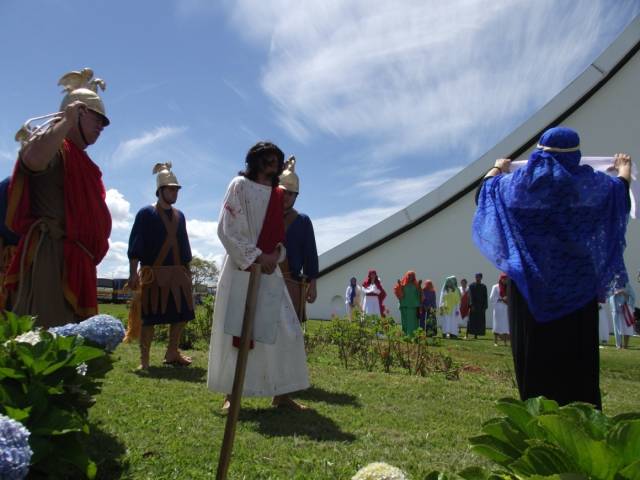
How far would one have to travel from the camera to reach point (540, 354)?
9.06 ft

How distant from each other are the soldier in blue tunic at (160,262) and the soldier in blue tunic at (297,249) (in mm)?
1631

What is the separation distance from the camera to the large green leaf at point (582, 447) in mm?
1021

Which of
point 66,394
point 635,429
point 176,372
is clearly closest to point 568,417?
point 635,429

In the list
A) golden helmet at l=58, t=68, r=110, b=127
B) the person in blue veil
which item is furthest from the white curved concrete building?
golden helmet at l=58, t=68, r=110, b=127

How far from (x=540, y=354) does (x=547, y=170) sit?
943mm

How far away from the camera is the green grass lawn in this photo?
8.75 feet

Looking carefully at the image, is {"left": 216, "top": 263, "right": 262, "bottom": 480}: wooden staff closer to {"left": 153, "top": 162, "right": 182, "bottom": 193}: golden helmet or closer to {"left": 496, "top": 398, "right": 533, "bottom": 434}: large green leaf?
{"left": 496, "top": 398, "right": 533, "bottom": 434}: large green leaf

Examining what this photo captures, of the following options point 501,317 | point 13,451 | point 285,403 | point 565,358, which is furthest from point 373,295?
point 13,451

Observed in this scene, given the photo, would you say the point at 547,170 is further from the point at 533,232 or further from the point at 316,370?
the point at 316,370

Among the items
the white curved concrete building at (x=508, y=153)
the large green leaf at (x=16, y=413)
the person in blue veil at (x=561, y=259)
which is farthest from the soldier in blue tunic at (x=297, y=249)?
the white curved concrete building at (x=508, y=153)

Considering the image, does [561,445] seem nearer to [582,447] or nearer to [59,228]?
[582,447]

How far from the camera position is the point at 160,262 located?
5699 millimetres

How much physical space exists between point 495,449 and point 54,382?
1.57 m

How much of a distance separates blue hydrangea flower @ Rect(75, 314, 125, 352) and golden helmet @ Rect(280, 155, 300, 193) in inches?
100
